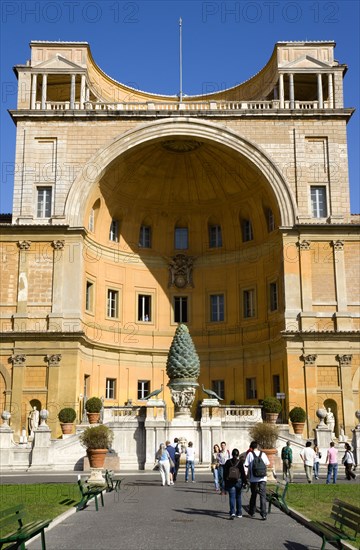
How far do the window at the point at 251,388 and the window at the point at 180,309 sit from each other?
19.2ft

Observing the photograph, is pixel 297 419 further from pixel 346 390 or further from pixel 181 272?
pixel 181 272

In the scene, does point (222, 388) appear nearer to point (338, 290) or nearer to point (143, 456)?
point (338, 290)

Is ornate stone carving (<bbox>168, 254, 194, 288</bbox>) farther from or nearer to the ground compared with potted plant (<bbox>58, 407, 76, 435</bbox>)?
farther from the ground

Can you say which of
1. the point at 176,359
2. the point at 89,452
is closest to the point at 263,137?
the point at 176,359

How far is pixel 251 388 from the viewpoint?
4128 centimetres

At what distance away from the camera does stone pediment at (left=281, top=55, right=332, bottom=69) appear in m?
40.4

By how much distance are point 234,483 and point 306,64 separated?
3196 cm

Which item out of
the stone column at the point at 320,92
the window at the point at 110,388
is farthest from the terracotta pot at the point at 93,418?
the stone column at the point at 320,92

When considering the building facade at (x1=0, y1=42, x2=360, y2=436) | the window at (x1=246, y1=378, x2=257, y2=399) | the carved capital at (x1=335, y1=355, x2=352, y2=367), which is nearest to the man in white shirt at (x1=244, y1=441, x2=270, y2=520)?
the building facade at (x1=0, y1=42, x2=360, y2=436)

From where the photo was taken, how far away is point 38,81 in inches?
1652

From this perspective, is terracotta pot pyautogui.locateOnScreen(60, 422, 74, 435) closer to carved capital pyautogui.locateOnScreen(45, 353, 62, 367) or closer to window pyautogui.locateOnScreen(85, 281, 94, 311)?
carved capital pyautogui.locateOnScreen(45, 353, 62, 367)

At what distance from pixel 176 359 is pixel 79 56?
20.4 m

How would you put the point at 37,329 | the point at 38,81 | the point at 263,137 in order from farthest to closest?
the point at 38,81
the point at 263,137
the point at 37,329

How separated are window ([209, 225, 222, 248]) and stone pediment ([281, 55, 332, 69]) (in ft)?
36.4
